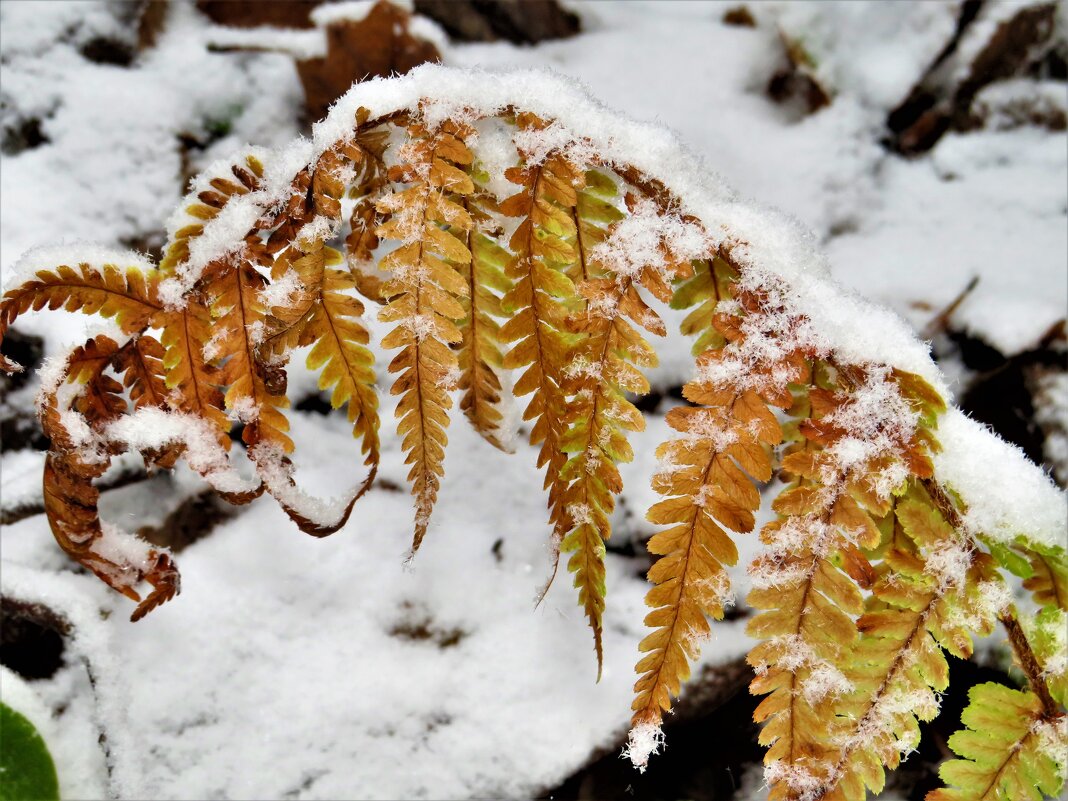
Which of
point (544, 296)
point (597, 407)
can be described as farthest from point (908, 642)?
point (544, 296)

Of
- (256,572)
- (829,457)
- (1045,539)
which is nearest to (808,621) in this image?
(829,457)

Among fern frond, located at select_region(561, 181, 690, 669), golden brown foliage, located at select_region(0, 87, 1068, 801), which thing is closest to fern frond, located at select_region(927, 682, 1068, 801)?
golden brown foliage, located at select_region(0, 87, 1068, 801)

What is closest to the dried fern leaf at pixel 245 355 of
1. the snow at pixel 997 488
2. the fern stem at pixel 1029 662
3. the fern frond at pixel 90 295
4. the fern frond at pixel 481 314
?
the fern frond at pixel 90 295

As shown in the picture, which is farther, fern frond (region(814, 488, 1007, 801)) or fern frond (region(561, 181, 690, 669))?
fern frond (region(561, 181, 690, 669))

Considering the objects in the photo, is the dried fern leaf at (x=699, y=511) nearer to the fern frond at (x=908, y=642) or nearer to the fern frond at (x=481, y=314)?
the fern frond at (x=908, y=642)

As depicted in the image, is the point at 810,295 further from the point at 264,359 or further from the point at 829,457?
the point at 264,359

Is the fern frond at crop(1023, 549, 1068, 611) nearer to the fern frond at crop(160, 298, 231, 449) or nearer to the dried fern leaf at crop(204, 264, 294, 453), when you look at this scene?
the dried fern leaf at crop(204, 264, 294, 453)

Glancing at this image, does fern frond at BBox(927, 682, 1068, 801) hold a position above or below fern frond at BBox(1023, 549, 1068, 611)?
below
